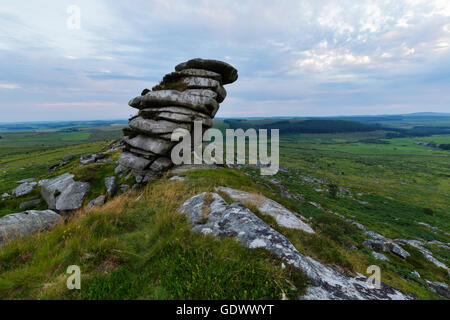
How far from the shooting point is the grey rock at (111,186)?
879 inches

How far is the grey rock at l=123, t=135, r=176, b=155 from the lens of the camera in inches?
893

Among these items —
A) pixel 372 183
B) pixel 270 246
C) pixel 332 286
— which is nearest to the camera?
pixel 332 286

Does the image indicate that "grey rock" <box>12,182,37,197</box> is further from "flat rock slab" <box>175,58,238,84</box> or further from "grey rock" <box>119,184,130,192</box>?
"flat rock slab" <box>175,58,238,84</box>

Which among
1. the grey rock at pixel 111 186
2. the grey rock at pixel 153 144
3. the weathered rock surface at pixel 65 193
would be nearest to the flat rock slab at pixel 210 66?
the grey rock at pixel 153 144

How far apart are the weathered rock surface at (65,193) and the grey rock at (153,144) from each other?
773 centimetres

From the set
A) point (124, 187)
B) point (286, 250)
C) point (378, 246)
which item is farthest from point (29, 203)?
point (378, 246)

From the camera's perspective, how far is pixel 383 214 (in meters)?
60.6

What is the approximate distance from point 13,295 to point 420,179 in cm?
17660

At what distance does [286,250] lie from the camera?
5996mm

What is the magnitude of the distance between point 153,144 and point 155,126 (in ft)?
7.22

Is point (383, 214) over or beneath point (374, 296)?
beneath
